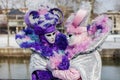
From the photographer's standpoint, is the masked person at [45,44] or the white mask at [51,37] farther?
the white mask at [51,37]

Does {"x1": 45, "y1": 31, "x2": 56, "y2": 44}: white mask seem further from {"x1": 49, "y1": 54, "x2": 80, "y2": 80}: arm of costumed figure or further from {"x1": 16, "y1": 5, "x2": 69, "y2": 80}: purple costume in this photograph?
{"x1": 49, "y1": 54, "x2": 80, "y2": 80}: arm of costumed figure

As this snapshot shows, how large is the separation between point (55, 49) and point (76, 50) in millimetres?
180

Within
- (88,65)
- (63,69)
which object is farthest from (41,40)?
(88,65)

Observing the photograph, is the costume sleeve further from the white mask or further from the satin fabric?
the white mask

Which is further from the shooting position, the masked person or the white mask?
the white mask

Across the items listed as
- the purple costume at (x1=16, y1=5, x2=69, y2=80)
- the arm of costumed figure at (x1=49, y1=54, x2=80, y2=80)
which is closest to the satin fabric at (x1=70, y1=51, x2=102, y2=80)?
the arm of costumed figure at (x1=49, y1=54, x2=80, y2=80)

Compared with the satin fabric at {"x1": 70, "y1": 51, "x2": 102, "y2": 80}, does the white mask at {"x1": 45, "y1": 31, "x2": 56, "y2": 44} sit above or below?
above

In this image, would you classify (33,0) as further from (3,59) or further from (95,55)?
(3,59)

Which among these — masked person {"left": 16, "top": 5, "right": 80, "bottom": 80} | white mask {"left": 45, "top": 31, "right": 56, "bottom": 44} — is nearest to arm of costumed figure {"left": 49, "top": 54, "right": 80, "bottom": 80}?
masked person {"left": 16, "top": 5, "right": 80, "bottom": 80}

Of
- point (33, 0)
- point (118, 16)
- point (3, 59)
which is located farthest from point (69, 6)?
point (33, 0)

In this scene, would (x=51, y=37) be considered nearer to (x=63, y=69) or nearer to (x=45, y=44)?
(x=45, y=44)

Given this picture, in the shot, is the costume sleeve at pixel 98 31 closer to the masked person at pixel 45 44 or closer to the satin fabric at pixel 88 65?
the satin fabric at pixel 88 65

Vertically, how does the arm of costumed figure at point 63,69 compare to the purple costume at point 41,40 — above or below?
below

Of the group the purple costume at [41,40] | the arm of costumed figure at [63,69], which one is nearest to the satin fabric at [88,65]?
the arm of costumed figure at [63,69]
